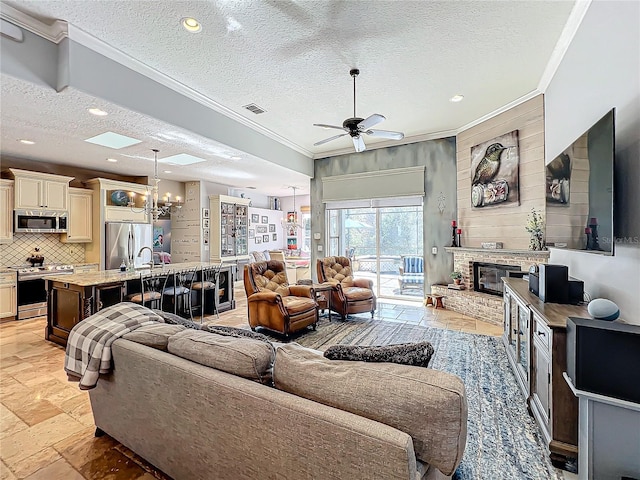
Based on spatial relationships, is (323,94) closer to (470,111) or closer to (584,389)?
(470,111)

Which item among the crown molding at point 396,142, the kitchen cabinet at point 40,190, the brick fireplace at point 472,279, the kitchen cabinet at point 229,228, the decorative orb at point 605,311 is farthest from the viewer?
the kitchen cabinet at point 229,228

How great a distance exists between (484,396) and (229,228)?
7186 millimetres

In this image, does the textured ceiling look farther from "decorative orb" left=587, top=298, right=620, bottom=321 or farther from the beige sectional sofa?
the beige sectional sofa

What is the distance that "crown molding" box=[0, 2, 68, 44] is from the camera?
2.54 meters

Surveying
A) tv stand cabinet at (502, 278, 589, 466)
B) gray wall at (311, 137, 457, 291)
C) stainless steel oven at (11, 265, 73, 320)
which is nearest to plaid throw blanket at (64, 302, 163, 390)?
tv stand cabinet at (502, 278, 589, 466)

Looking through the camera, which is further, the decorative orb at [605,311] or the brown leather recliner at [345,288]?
the brown leather recliner at [345,288]

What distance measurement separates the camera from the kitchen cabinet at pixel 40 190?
5.05 metres

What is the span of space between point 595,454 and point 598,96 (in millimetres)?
2570

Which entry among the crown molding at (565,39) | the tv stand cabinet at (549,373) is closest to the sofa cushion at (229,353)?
the tv stand cabinet at (549,373)

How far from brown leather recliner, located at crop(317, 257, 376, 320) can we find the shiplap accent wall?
6.94 feet

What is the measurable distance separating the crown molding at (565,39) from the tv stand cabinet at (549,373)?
252 cm

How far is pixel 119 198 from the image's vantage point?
20.9 ft

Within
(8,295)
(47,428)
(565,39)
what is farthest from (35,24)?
(565,39)

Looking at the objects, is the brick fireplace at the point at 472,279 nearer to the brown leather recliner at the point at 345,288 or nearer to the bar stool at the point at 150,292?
the brown leather recliner at the point at 345,288
